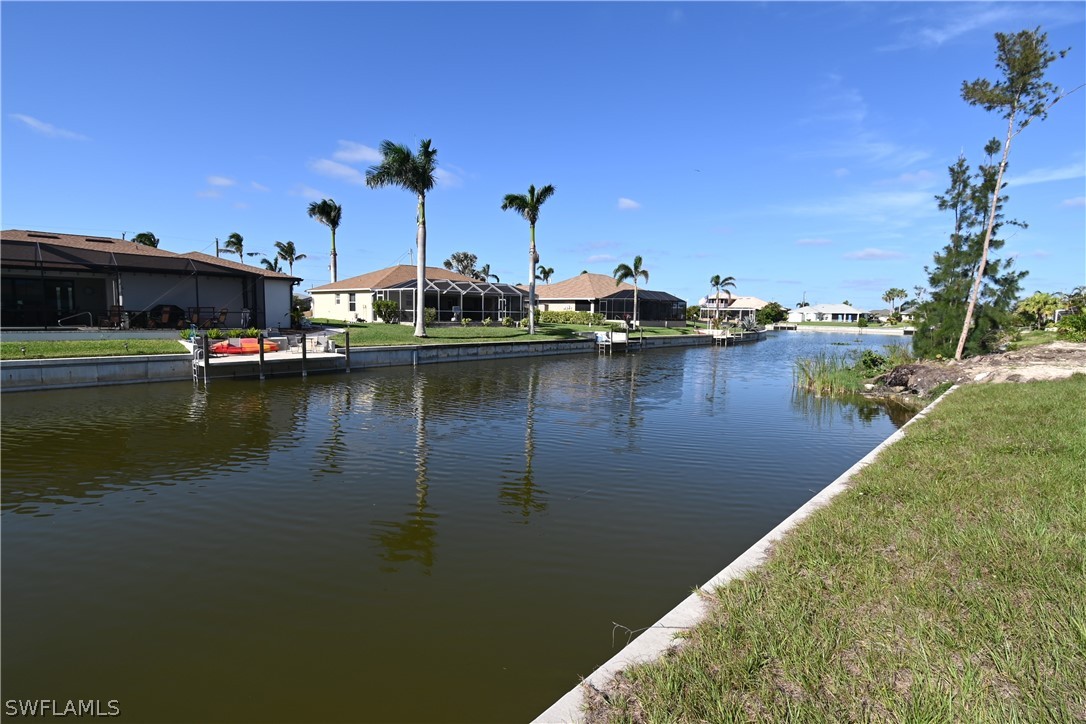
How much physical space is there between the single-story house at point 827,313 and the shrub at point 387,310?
107 meters

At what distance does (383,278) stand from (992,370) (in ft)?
138

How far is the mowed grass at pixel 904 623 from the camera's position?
11.2ft

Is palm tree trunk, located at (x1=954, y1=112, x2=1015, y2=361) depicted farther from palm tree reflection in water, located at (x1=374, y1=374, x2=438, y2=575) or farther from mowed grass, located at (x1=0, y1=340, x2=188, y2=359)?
mowed grass, located at (x1=0, y1=340, x2=188, y2=359)

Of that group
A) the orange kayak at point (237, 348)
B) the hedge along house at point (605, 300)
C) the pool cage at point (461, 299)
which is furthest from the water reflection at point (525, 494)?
the hedge along house at point (605, 300)

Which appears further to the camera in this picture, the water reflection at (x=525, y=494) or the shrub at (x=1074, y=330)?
the shrub at (x=1074, y=330)

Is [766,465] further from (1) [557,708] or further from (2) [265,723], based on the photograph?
(2) [265,723]

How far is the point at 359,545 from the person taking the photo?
7625 mm

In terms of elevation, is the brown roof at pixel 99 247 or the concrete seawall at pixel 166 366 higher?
the brown roof at pixel 99 247

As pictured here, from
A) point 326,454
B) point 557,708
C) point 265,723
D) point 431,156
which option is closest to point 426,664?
point 265,723

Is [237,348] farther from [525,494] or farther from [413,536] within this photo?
[413,536]

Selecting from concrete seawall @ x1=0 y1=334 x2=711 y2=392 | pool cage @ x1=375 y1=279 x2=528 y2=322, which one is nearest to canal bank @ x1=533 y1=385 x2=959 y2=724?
concrete seawall @ x1=0 y1=334 x2=711 y2=392

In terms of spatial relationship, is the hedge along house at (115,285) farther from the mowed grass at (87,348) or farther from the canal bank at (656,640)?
the canal bank at (656,640)

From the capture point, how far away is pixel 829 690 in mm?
3539

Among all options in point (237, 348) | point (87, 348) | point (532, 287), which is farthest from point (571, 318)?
point (87, 348)
